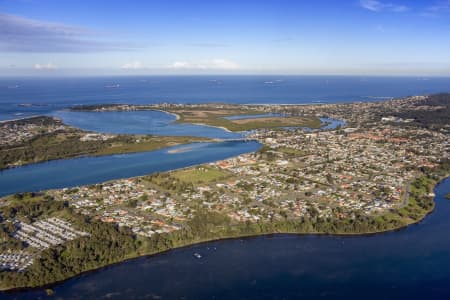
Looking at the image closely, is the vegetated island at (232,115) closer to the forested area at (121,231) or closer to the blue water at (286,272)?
the forested area at (121,231)

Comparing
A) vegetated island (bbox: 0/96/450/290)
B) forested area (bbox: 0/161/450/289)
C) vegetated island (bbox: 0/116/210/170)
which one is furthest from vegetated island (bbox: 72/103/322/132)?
forested area (bbox: 0/161/450/289)

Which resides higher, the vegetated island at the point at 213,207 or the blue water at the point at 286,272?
the vegetated island at the point at 213,207

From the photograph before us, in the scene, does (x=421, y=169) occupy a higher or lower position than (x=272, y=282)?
higher

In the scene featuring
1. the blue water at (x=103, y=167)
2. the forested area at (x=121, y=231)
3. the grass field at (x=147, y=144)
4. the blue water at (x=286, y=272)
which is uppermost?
the grass field at (x=147, y=144)

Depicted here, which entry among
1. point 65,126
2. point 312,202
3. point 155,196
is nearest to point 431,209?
point 312,202

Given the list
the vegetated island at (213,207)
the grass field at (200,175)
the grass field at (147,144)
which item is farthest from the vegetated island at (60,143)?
the vegetated island at (213,207)

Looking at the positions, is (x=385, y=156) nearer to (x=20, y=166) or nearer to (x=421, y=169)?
(x=421, y=169)

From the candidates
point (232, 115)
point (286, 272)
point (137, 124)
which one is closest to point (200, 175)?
point (286, 272)

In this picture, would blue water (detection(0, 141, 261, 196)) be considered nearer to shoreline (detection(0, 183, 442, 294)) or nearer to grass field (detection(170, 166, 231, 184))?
grass field (detection(170, 166, 231, 184))
